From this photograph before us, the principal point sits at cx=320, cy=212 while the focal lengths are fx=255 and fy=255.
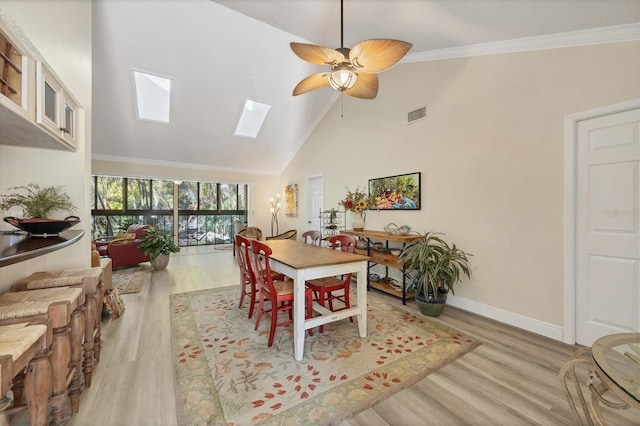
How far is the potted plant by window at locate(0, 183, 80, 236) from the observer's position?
157cm

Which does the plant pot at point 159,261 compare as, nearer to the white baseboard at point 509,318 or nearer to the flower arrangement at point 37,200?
the flower arrangement at point 37,200

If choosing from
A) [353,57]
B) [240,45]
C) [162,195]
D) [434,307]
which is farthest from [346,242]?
[162,195]

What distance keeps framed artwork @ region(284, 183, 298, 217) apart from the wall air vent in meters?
3.81

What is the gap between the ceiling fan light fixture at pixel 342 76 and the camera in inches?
83.0

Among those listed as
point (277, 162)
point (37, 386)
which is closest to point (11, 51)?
point (37, 386)

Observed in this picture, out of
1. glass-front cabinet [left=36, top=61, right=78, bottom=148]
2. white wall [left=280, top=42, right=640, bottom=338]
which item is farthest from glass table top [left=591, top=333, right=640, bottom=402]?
glass-front cabinet [left=36, top=61, right=78, bottom=148]

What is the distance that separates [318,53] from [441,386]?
264cm

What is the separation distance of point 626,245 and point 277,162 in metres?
6.81

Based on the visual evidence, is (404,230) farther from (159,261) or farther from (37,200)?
(159,261)

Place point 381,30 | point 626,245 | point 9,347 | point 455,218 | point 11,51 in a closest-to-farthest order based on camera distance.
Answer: point 9,347, point 11,51, point 626,245, point 381,30, point 455,218

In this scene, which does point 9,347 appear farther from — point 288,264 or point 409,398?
point 409,398

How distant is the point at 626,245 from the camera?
2.10m

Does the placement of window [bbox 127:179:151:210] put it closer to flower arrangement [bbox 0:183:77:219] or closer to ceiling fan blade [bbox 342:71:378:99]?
flower arrangement [bbox 0:183:77:219]

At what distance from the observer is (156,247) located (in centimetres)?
494
